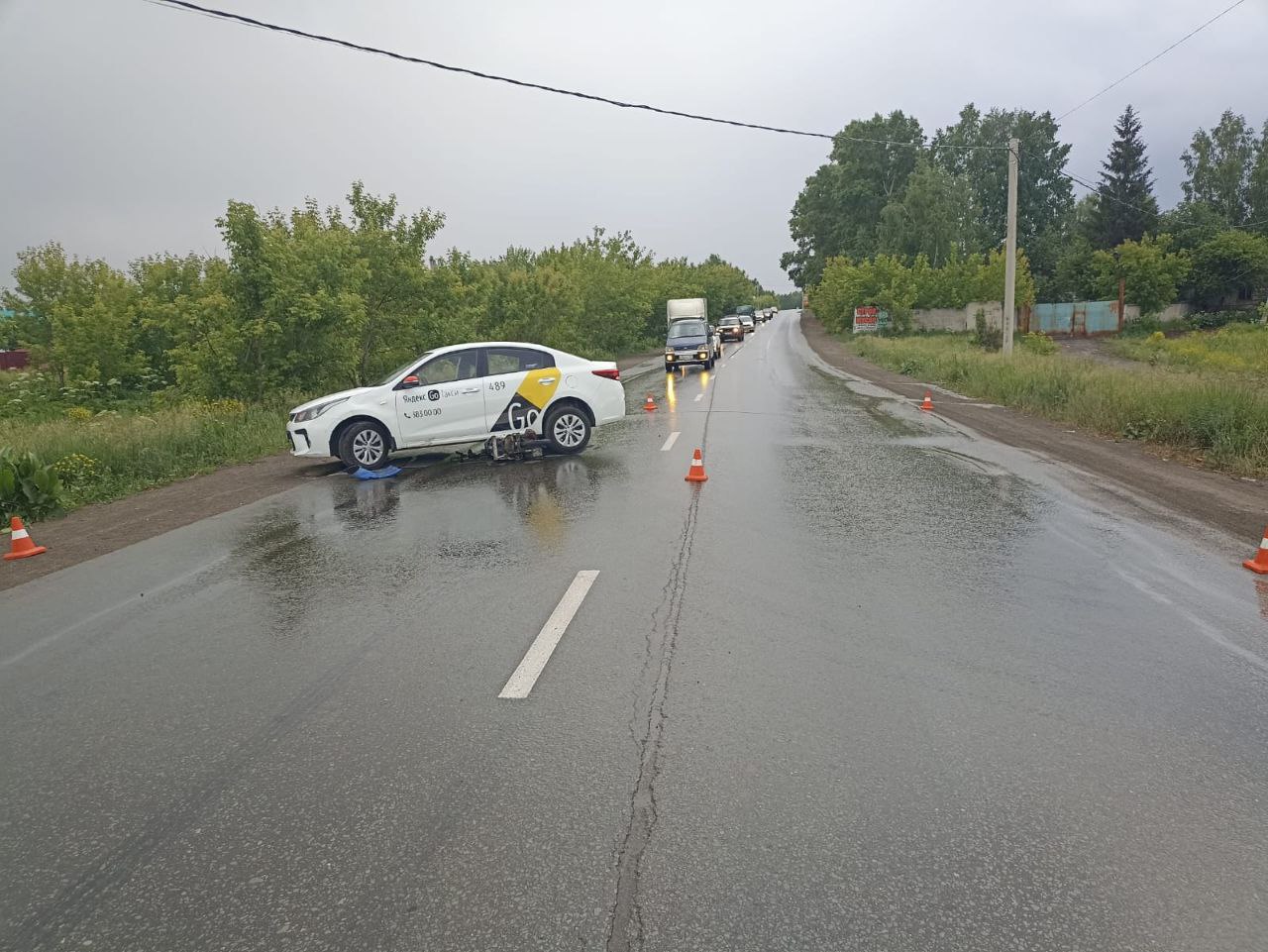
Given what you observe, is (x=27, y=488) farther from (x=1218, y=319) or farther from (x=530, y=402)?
(x=1218, y=319)

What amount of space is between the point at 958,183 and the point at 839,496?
8469 centimetres

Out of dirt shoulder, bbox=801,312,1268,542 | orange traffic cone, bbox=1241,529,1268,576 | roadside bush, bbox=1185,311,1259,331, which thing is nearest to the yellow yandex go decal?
dirt shoulder, bbox=801,312,1268,542

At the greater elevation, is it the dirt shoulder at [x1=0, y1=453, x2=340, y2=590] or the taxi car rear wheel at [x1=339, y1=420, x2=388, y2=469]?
the taxi car rear wheel at [x1=339, y1=420, x2=388, y2=469]

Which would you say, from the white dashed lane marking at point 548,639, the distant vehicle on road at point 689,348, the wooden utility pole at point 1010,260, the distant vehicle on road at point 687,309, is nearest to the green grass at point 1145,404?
the wooden utility pole at point 1010,260

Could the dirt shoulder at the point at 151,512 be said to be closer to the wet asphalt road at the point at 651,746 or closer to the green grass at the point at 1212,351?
the wet asphalt road at the point at 651,746

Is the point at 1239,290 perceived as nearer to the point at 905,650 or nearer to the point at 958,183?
the point at 958,183

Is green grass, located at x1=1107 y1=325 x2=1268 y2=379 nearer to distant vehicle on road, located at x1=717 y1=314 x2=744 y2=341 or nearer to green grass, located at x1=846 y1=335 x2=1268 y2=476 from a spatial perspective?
green grass, located at x1=846 y1=335 x2=1268 y2=476

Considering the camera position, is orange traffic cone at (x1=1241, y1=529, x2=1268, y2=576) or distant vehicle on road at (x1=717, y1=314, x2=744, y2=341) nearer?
orange traffic cone at (x1=1241, y1=529, x2=1268, y2=576)

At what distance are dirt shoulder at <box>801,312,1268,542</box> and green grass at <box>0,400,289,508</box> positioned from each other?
12818mm

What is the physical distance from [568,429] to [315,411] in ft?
11.8

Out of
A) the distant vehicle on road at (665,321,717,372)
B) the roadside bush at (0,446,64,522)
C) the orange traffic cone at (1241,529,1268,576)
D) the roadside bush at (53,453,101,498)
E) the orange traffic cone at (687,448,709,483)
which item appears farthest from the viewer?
the distant vehicle on road at (665,321,717,372)

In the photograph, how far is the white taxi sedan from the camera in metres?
11.4

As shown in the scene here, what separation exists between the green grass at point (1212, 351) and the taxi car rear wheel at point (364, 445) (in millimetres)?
23850

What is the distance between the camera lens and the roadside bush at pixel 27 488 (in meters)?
9.84
